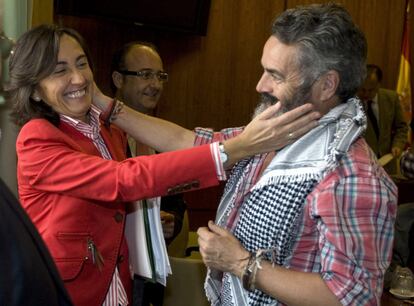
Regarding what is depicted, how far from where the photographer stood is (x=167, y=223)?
261 cm

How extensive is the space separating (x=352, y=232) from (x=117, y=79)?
1991mm

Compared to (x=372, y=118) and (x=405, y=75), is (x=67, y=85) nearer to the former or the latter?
(x=372, y=118)

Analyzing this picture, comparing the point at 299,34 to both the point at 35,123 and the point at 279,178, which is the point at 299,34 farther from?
the point at 35,123

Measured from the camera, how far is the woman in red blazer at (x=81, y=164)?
5.42 feet

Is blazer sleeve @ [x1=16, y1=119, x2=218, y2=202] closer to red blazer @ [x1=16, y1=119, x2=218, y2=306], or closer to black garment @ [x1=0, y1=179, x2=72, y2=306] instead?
red blazer @ [x1=16, y1=119, x2=218, y2=306]

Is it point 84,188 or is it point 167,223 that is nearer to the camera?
point 84,188

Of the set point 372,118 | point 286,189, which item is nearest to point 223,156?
point 286,189

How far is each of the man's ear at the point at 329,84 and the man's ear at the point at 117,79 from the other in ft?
5.58

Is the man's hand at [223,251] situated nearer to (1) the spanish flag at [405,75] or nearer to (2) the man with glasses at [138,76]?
(2) the man with glasses at [138,76]

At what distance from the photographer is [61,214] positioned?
1732 millimetres

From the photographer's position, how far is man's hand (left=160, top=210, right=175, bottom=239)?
2586 mm

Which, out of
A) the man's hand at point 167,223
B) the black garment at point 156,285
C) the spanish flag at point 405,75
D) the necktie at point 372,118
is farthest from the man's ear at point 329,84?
the spanish flag at point 405,75

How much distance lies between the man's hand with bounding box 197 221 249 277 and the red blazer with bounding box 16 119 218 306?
16 cm

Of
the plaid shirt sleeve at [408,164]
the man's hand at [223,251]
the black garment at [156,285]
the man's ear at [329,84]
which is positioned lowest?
the black garment at [156,285]
